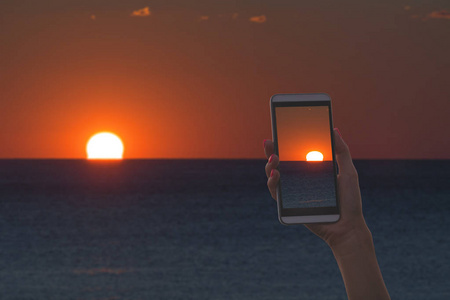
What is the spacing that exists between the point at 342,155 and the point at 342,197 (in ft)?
0.67

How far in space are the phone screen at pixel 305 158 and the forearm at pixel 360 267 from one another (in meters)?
0.42

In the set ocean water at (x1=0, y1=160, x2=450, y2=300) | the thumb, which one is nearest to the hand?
the thumb

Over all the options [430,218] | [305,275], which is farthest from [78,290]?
[430,218]

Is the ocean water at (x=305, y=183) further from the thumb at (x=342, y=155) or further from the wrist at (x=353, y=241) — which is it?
the wrist at (x=353, y=241)

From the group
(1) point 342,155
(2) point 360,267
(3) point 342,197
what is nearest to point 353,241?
(2) point 360,267

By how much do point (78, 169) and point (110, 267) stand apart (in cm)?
6116

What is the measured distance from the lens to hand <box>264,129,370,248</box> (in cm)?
212

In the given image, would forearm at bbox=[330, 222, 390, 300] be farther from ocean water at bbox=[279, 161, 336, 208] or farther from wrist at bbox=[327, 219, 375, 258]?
ocean water at bbox=[279, 161, 336, 208]

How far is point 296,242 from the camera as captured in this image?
33.1m

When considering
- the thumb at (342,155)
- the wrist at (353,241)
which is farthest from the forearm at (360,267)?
the thumb at (342,155)

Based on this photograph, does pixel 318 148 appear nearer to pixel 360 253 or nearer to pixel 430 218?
pixel 360 253

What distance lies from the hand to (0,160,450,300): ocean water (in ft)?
56.9

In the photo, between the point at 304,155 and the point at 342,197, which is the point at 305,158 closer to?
the point at 304,155

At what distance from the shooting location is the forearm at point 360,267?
1807 millimetres
